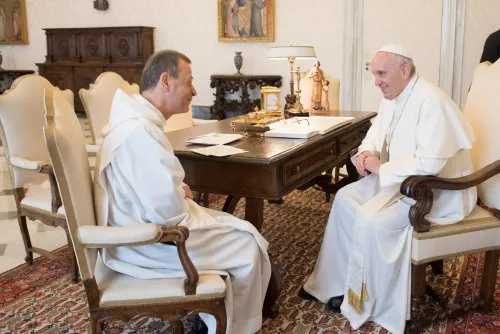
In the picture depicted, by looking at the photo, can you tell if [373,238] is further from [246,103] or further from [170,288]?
[246,103]

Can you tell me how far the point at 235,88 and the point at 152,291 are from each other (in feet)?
23.8

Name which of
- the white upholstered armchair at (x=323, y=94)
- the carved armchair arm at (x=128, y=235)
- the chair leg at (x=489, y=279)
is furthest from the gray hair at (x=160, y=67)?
the white upholstered armchair at (x=323, y=94)

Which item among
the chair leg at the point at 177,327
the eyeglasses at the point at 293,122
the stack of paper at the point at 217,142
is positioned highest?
Result: the eyeglasses at the point at 293,122

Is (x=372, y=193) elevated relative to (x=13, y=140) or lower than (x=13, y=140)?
lower

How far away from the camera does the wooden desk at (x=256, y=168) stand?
2.60 meters

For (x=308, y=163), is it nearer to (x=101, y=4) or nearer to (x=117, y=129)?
(x=117, y=129)

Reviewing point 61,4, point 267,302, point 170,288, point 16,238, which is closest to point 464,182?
point 267,302

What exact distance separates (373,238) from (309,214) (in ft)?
6.41

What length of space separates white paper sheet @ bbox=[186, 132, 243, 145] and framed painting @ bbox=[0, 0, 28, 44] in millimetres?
9810

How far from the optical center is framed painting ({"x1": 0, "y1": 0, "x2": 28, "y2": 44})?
448 inches

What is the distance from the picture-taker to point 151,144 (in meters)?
2.07

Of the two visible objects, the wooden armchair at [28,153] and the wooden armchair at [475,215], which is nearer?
the wooden armchair at [475,215]

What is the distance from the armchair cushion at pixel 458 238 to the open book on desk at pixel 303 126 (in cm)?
91

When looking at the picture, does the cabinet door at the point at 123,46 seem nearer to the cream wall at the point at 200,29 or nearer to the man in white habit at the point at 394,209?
the cream wall at the point at 200,29
